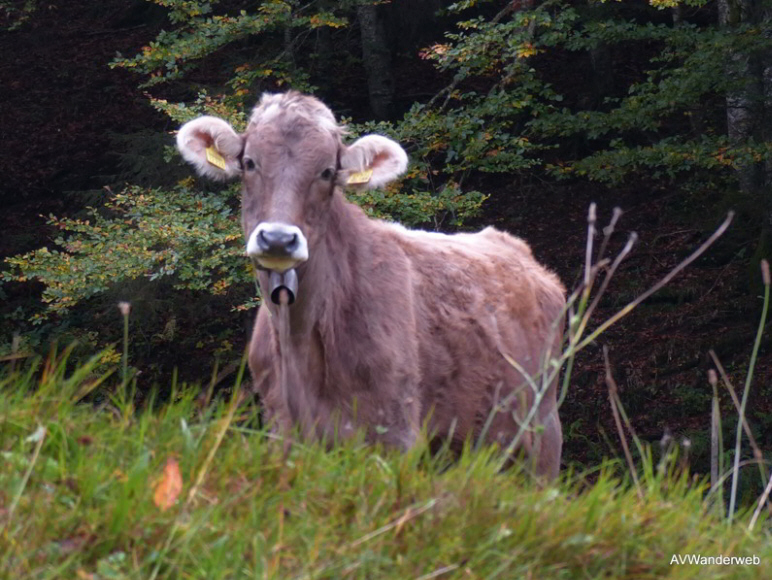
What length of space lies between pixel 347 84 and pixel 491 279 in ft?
43.5

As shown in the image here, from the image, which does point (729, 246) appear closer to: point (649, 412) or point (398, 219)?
point (649, 412)

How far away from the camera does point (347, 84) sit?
19641mm

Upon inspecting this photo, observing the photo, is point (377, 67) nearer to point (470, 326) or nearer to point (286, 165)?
point (470, 326)

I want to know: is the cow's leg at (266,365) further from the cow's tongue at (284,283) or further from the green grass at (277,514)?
the green grass at (277,514)

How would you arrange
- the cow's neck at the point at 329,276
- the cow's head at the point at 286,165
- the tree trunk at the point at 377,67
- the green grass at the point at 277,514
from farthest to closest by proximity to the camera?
the tree trunk at the point at 377,67 < the cow's neck at the point at 329,276 < the cow's head at the point at 286,165 < the green grass at the point at 277,514

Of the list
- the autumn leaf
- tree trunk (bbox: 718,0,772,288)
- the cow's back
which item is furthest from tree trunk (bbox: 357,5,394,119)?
the autumn leaf

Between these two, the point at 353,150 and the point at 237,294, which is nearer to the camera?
the point at 353,150

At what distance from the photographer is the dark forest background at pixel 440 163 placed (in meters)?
10.5

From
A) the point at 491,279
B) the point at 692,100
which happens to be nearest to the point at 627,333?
the point at 692,100

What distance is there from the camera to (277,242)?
5.10 meters

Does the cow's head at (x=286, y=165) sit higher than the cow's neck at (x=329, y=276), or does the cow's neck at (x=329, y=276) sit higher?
the cow's head at (x=286, y=165)

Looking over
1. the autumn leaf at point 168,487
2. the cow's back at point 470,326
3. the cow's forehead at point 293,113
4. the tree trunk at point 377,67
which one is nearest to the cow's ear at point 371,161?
the cow's forehead at point 293,113

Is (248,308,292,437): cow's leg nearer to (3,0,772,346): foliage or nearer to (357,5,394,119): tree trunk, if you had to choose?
(3,0,772,346): foliage

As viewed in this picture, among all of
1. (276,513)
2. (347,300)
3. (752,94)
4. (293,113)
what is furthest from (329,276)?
(752,94)
